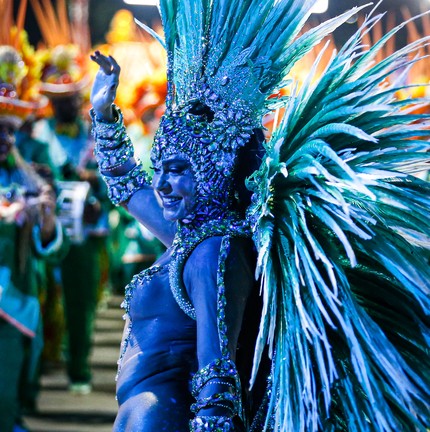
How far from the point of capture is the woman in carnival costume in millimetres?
2301

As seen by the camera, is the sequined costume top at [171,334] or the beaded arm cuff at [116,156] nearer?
the sequined costume top at [171,334]

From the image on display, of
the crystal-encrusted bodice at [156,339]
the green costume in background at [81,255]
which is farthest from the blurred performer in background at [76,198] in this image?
the crystal-encrusted bodice at [156,339]

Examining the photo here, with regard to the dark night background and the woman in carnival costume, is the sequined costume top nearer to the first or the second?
the woman in carnival costume

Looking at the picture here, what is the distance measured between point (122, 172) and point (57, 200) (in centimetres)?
447

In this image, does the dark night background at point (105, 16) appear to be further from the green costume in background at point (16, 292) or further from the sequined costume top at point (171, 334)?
the sequined costume top at point (171, 334)

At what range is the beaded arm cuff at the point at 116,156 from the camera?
284 cm

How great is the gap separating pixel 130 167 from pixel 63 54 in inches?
215

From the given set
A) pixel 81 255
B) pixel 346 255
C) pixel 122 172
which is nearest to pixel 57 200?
pixel 81 255

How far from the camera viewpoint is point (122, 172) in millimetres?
2871

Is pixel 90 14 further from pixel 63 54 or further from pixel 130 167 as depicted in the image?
pixel 130 167

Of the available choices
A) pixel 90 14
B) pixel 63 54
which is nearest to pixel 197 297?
pixel 63 54

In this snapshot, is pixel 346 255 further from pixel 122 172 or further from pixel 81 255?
pixel 81 255

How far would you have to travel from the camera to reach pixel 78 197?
741cm

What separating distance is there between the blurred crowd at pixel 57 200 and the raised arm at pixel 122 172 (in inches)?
102
